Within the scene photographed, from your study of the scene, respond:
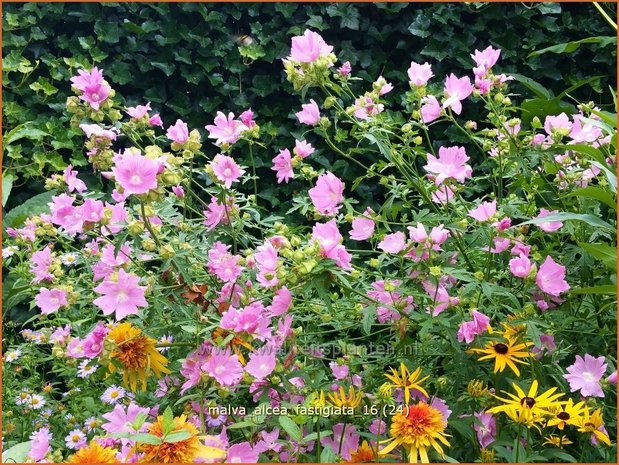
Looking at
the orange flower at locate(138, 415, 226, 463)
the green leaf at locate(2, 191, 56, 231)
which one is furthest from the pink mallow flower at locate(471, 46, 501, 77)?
the green leaf at locate(2, 191, 56, 231)

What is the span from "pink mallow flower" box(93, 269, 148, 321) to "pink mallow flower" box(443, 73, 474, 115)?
70 cm

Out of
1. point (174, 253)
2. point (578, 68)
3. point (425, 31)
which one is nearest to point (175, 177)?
point (174, 253)

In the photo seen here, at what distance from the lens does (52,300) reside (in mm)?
1350

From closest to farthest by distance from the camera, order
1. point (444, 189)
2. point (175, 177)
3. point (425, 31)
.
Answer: point (175, 177) → point (444, 189) → point (425, 31)

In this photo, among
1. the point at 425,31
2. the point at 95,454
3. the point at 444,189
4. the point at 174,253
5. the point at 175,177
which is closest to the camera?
the point at 95,454

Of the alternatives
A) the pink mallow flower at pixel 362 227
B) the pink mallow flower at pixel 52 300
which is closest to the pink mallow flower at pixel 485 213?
the pink mallow flower at pixel 362 227

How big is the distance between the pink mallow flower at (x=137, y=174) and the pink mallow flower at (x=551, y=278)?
2.21 ft

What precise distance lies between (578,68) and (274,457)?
2.36 m

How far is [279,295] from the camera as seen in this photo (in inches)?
45.2

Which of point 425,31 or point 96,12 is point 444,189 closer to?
point 425,31

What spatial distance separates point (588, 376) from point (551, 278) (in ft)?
0.57

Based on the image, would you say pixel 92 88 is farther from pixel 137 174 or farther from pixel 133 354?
pixel 133 354

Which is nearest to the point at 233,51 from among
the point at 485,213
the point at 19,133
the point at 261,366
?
the point at 19,133

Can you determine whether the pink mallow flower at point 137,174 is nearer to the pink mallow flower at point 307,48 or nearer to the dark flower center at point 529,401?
the pink mallow flower at point 307,48
